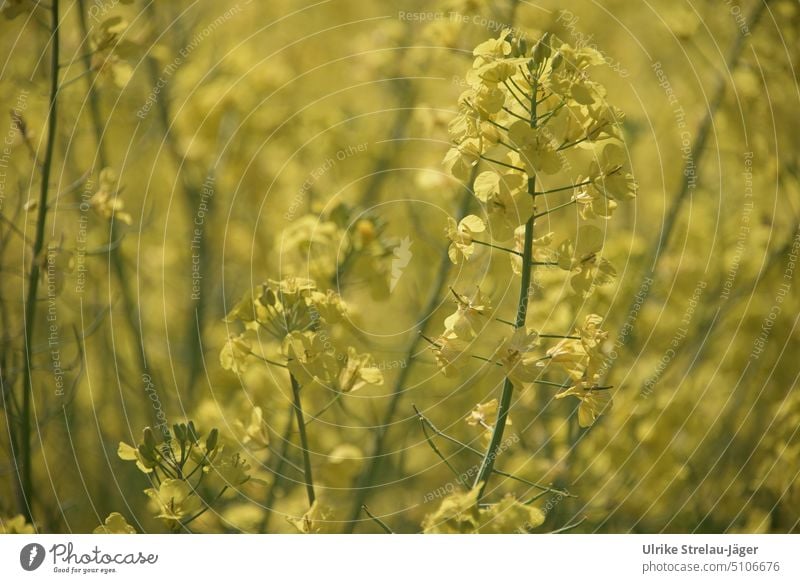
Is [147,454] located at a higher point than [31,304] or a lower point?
lower

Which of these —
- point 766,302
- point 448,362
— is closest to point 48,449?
point 448,362

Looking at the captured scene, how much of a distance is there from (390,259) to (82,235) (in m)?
0.46

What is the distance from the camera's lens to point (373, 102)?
5.26 feet

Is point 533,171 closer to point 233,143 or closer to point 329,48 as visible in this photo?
point 233,143
